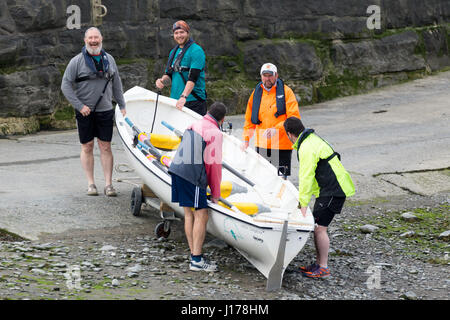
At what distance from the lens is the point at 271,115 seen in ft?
25.5

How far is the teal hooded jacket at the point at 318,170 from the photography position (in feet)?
20.9

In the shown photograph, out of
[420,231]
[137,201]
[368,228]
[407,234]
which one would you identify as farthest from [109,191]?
[420,231]

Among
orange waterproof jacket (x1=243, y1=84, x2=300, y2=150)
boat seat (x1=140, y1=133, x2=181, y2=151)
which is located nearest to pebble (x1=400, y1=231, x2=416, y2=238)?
orange waterproof jacket (x1=243, y1=84, x2=300, y2=150)

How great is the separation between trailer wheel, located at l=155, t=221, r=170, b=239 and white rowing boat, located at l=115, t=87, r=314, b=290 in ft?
0.60

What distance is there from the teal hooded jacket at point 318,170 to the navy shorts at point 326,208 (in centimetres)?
5

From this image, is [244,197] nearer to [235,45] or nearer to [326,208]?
[326,208]

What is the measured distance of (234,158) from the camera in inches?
320

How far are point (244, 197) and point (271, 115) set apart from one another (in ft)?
3.14

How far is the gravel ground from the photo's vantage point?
236 inches

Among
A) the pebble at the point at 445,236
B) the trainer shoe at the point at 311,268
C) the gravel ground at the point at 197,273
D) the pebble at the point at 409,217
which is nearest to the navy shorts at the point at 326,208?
the trainer shoe at the point at 311,268

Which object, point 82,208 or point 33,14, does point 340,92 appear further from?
point 82,208

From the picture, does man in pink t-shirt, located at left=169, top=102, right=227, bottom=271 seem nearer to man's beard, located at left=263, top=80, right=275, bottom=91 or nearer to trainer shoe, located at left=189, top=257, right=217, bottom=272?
trainer shoe, located at left=189, top=257, right=217, bottom=272

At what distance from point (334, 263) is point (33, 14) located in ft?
22.7

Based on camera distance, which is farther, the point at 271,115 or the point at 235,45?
the point at 235,45
